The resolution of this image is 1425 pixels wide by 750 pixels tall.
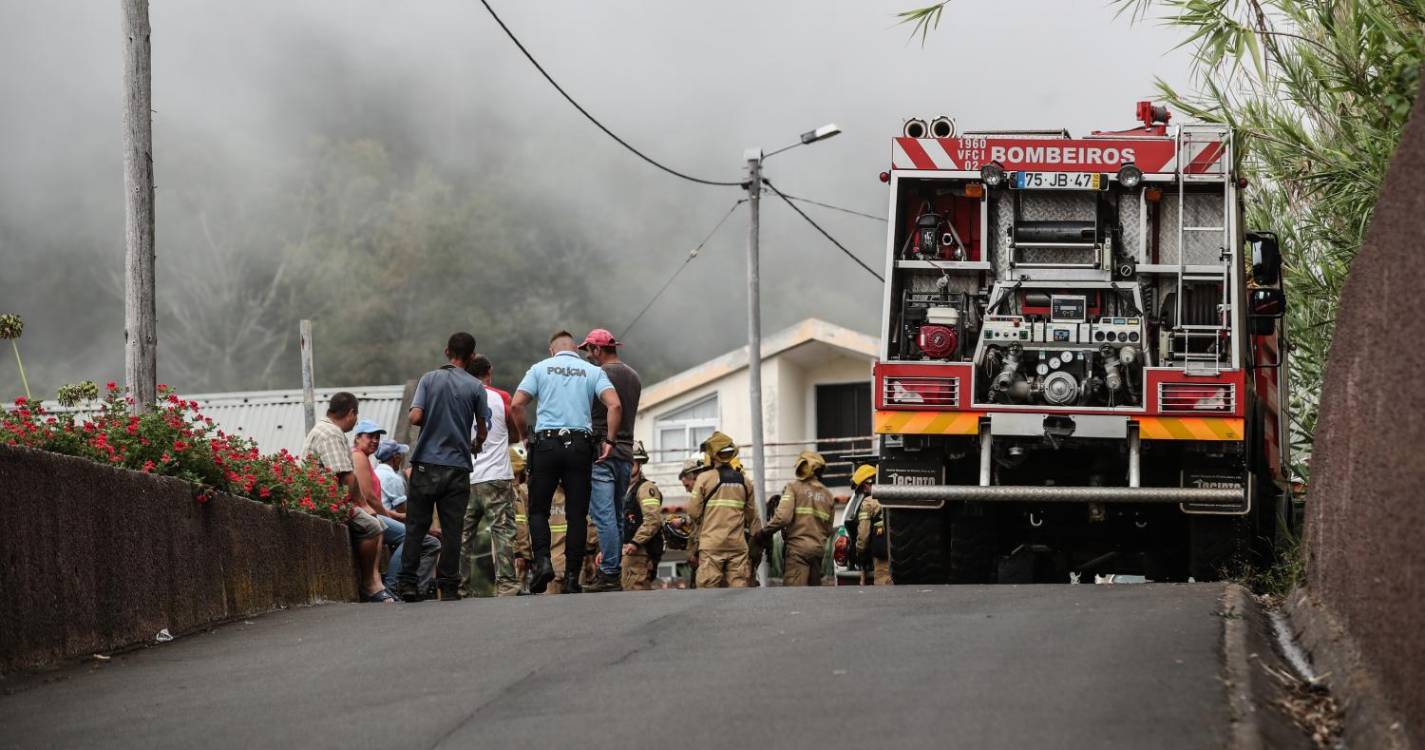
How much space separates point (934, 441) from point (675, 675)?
528cm

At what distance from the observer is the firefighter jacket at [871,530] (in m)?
17.2

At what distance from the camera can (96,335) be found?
58.7m

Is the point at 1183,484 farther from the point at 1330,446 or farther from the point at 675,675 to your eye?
the point at 675,675

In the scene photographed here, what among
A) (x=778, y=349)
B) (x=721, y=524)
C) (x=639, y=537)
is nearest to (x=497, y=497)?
(x=721, y=524)

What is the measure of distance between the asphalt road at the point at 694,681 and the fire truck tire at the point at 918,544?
8.14ft

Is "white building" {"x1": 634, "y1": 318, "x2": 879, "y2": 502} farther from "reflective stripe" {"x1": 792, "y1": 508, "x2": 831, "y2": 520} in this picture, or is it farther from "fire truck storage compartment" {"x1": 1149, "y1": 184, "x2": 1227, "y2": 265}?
"fire truck storage compartment" {"x1": 1149, "y1": 184, "x2": 1227, "y2": 265}

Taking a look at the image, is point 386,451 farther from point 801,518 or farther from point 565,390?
point 565,390

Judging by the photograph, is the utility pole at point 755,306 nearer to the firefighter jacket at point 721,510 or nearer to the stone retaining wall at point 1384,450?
the firefighter jacket at point 721,510

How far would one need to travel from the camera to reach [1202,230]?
12758 millimetres

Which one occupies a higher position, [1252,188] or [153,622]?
[1252,188]

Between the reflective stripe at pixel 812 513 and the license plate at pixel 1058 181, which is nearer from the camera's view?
the license plate at pixel 1058 181

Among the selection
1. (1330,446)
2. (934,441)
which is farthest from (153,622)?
(1330,446)

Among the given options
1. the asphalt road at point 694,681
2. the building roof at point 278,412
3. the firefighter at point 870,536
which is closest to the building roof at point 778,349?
the building roof at point 278,412

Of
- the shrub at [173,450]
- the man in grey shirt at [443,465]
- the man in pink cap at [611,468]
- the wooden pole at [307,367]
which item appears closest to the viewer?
the shrub at [173,450]
